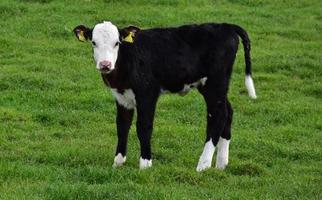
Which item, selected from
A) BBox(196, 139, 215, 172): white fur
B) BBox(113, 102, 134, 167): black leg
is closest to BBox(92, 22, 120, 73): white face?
BBox(113, 102, 134, 167): black leg

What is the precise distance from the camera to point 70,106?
563 inches

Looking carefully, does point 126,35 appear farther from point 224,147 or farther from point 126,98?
point 224,147

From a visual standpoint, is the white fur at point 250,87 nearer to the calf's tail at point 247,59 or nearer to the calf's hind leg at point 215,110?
the calf's tail at point 247,59

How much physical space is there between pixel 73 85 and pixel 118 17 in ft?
21.8

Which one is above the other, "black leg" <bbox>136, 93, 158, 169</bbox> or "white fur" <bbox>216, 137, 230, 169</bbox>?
"black leg" <bbox>136, 93, 158, 169</bbox>

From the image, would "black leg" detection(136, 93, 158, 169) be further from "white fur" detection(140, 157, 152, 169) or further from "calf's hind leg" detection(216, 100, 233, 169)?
"calf's hind leg" detection(216, 100, 233, 169)

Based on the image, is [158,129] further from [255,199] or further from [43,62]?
[43,62]

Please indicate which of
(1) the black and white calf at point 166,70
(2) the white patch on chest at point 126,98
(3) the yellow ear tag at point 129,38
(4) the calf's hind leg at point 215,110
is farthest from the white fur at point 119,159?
(3) the yellow ear tag at point 129,38

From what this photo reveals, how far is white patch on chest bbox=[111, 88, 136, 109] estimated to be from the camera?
1009 centimetres

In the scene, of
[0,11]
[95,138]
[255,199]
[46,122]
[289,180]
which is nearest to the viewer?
[255,199]

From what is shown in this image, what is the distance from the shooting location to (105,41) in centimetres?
966

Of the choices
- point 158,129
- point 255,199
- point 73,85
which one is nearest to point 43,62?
point 73,85

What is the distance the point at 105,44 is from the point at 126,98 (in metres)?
0.98

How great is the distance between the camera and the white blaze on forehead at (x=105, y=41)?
9.56m
